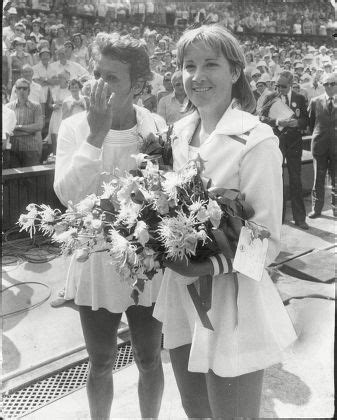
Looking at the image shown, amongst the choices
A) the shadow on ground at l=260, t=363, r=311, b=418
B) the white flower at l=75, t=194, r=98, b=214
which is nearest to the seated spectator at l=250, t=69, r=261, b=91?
the white flower at l=75, t=194, r=98, b=214

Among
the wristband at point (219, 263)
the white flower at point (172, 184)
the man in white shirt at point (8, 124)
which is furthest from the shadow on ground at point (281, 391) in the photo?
the man in white shirt at point (8, 124)

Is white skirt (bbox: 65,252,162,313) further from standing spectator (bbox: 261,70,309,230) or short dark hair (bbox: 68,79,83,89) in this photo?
standing spectator (bbox: 261,70,309,230)

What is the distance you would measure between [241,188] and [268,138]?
16cm

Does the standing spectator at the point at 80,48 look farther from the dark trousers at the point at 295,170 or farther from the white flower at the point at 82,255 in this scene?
the dark trousers at the point at 295,170

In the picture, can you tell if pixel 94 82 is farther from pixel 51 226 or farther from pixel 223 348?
pixel 223 348

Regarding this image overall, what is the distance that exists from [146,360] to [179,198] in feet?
2.50

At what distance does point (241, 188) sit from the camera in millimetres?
1441

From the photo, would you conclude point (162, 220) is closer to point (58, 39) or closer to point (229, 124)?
point (229, 124)

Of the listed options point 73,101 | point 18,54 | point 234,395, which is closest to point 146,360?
point 234,395

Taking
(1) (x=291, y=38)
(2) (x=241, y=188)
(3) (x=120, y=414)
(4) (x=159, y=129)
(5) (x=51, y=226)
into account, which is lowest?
(3) (x=120, y=414)

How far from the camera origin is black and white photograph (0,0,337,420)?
1405 millimetres

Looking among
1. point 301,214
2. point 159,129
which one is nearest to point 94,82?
point 159,129

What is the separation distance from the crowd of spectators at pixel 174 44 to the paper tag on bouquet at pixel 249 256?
560 mm

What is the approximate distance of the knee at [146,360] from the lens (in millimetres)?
1862
